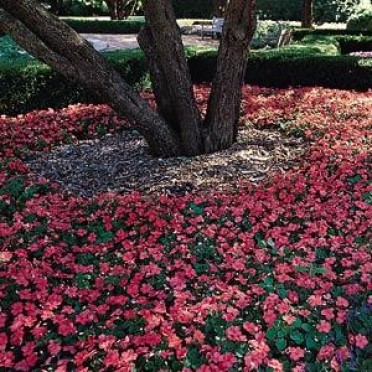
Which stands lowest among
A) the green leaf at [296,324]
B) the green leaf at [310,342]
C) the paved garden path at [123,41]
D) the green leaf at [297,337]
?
the paved garden path at [123,41]

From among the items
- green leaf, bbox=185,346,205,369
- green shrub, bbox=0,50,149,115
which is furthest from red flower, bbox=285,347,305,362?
green shrub, bbox=0,50,149,115

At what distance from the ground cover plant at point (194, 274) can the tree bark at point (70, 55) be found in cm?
87

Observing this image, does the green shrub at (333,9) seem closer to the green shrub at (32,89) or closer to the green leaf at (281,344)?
the green shrub at (32,89)

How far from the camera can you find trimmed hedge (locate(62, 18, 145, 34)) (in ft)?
62.3

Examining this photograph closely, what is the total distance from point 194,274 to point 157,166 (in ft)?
6.20

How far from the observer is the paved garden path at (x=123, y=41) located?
1495cm

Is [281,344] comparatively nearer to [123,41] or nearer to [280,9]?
[123,41]

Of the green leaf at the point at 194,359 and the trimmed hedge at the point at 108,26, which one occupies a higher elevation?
the trimmed hedge at the point at 108,26

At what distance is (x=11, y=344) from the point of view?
9.29ft

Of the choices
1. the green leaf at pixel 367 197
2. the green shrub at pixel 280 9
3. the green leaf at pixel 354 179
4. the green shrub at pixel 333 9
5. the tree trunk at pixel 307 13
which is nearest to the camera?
the green leaf at pixel 367 197

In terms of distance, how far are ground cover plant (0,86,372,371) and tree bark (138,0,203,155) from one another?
0.94m

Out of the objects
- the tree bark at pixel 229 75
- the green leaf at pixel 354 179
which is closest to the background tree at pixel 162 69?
the tree bark at pixel 229 75

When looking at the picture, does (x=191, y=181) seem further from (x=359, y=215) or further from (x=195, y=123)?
(x=359, y=215)

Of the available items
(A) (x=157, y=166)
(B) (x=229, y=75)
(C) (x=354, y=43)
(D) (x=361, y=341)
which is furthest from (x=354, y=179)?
(C) (x=354, y=43)
